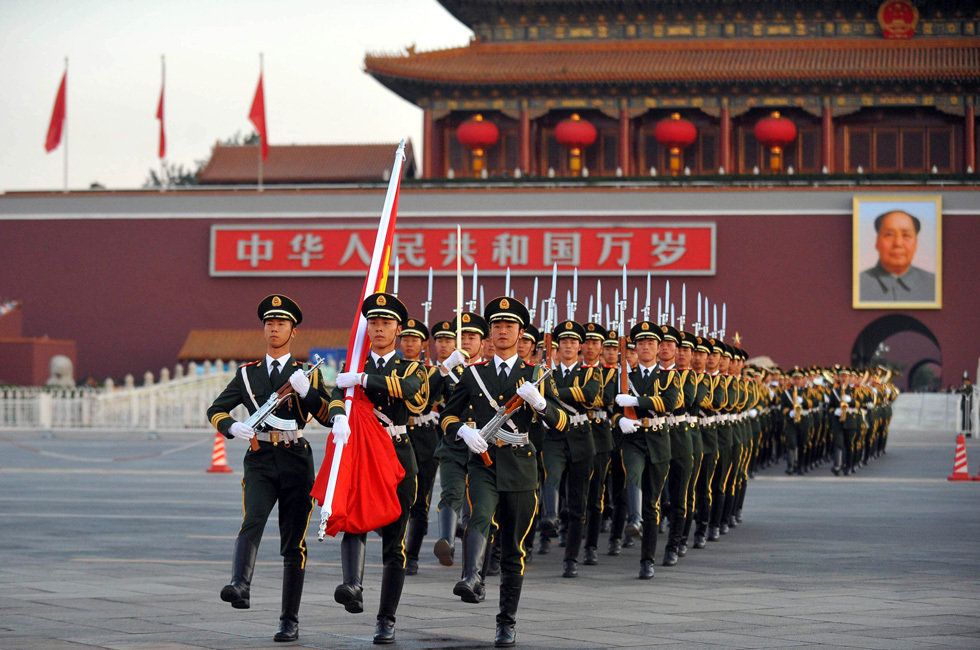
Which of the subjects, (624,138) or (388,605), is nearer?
(388,605)

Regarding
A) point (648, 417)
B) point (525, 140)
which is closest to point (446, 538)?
point (648, 417)

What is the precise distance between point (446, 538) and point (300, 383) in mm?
3172

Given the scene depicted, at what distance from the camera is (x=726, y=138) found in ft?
115

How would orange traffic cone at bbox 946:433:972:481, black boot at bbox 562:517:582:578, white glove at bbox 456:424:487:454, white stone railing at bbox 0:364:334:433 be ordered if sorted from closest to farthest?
1. white glove at bbox 456:424:487:454
2. black boot at bbox 562:517:582:578
3. orange traffic cone at bbox 946:433:972:481
4. white stone railing at bbox 0:364:334:433

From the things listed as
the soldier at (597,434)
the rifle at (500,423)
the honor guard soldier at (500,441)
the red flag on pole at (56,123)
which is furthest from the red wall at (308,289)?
the rifle at (500,423)


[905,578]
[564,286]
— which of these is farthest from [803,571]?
[564,286]

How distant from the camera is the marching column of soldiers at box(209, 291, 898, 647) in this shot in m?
6.89

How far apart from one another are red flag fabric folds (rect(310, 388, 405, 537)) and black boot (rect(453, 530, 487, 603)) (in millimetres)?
459

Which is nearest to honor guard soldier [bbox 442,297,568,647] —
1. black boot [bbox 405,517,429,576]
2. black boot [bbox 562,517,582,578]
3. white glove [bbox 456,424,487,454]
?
white glove [bbox 456,424,487,454]

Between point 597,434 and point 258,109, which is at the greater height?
point 258,109

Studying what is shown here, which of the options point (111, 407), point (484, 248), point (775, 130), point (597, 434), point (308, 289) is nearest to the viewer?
point (597, 434)

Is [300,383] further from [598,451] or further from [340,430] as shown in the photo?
[598,451]

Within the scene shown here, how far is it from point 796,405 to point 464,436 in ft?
42.1

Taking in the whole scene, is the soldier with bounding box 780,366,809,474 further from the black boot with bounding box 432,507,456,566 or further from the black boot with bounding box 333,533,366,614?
the black boot with bounding box 333,533,366,614
